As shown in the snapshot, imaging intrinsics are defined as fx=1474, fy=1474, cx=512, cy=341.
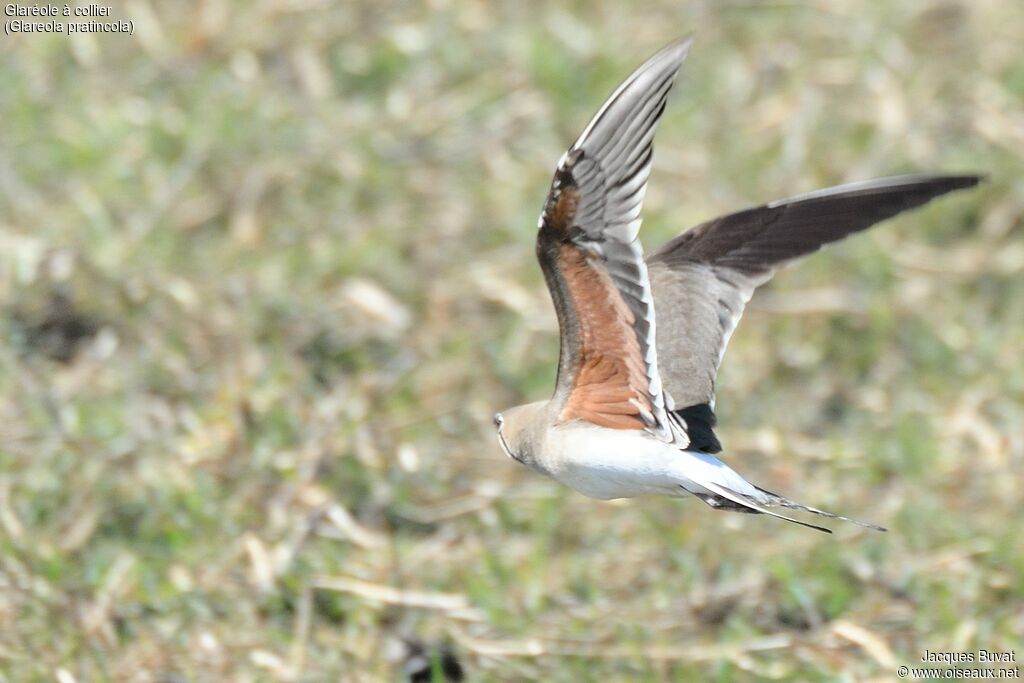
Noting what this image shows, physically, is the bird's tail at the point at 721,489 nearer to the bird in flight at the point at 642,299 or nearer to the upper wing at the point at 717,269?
the bird in flight at the point at 642,299

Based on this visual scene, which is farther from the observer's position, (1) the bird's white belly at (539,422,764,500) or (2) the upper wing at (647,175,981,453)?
(2) the upper wing at (647,175,981,453)

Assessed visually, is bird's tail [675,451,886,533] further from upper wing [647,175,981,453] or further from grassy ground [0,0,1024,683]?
grassy ground [0,0,1024,683]

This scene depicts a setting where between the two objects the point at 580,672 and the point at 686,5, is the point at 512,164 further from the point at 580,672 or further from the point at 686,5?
the point at 580,672

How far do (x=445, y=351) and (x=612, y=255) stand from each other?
7.59ft

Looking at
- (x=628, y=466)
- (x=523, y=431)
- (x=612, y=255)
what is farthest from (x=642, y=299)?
(x=523, y=431)

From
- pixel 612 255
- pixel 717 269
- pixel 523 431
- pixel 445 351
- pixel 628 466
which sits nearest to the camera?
pixel 612 255

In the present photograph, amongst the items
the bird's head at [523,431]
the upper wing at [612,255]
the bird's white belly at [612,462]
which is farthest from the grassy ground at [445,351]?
the upper wing at [612,255]

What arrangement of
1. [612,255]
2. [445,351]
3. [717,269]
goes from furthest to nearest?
[445,351] → [717,269] → [612,255]

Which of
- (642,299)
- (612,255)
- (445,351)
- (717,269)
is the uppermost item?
(612,255)

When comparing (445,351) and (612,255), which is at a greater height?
(612,255)

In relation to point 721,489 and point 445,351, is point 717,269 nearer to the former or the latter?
point 721,489

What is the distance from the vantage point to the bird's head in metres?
4.08

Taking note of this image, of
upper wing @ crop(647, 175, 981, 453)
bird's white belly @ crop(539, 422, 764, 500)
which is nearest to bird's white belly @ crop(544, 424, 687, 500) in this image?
bird's white belly @ crop(539, 422, 764, 500)

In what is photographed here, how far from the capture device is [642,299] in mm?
3648
